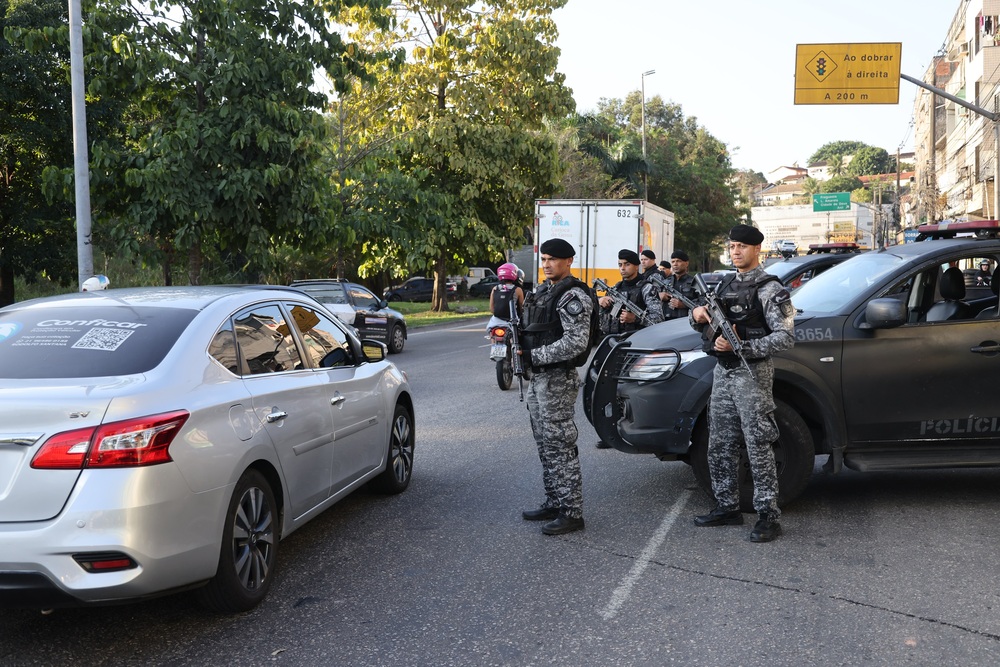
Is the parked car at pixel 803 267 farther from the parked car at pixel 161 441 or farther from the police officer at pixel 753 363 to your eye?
the parked car at pixel 161 441

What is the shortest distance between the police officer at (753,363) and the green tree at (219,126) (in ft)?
38.9

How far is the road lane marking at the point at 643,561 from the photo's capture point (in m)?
4.58

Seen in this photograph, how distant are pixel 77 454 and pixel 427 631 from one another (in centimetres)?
A: 166

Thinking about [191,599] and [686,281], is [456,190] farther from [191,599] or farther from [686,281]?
[191,599]

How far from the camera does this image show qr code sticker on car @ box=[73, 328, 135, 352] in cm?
430

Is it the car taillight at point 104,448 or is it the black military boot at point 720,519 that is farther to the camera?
the black military boot at point 720,519

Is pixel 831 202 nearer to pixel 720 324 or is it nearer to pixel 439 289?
pixel 439 289

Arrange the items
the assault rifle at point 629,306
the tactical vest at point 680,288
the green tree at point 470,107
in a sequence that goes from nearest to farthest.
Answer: the assault rifle at point 629,306, the tactical vest at point 680,288, the green tree at point 470,107

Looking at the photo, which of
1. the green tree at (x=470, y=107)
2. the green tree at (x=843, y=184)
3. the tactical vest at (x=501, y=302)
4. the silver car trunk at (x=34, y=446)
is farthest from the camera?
the green tree at (x=843, y=184)

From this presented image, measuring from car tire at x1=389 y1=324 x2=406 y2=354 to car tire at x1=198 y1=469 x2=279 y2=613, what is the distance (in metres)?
14.1

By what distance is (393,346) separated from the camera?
1900 cm

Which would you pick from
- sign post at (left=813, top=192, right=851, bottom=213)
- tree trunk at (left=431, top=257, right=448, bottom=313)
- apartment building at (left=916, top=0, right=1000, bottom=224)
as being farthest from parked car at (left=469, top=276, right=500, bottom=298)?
sign post at (left=813, top=192, right=851, bottom=213)

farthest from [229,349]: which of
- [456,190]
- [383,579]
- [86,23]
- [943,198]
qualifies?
[943,198]

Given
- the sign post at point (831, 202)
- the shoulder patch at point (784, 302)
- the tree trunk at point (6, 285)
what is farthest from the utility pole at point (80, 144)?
the sign post at point (831, 202)
